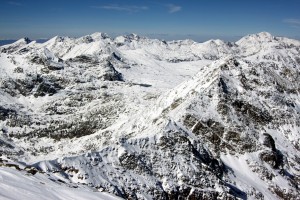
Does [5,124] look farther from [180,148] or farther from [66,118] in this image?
[180,148]

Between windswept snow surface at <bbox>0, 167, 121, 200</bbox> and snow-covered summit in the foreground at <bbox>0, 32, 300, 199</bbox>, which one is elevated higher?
windswept snow surface at <bbox>0, 167, 121, 200</bbox>

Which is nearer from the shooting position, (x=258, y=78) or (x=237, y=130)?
(x=237, y=130)

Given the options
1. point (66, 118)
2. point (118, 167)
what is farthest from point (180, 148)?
point (66, 118)

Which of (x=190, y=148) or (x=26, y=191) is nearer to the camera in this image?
(x=26, y=191)

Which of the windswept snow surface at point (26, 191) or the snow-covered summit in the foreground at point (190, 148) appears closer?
the windswept snow surface at point (26, 191)

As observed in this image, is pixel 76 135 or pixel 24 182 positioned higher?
pixel 24 182

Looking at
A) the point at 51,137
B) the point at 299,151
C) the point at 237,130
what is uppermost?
the point at 237,130

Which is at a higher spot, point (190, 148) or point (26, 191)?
point (26, 191)

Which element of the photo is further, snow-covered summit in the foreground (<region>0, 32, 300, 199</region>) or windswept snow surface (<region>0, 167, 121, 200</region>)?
snow-covered summit in the foreground (<region>0, 32, 300, 199</region>)

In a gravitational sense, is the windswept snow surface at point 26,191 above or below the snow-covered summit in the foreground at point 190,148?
above

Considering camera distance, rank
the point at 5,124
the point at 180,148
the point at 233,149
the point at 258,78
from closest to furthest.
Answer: the point at 180,148, the point at 233,149, the point at 258,78, the point at 5,124

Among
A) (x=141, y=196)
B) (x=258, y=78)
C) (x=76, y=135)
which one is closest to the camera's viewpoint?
(x=141, y=196)
